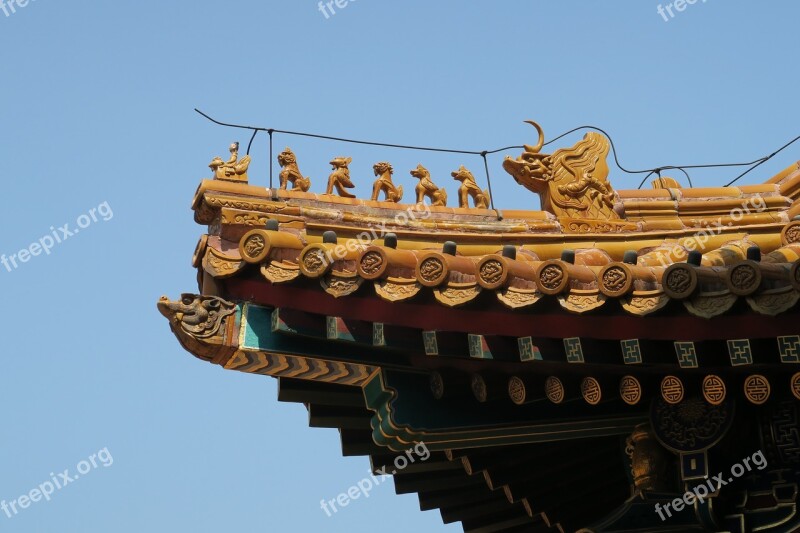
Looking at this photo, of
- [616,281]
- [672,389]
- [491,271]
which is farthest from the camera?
[672,389]

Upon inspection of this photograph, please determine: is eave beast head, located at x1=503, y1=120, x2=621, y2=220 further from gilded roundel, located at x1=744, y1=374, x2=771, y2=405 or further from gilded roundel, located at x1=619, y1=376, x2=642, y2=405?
gilded roundel, located at x1=744, y1=374, x2=771, y2=405

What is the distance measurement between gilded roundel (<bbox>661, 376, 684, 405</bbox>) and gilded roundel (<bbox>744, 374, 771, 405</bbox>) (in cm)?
36

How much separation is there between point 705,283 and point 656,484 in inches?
66.7

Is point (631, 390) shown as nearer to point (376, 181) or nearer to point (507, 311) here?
point (507, 311)

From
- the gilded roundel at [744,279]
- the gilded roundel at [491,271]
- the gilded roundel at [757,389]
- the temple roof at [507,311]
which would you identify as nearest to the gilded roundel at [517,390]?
the temple roof at [507,311]

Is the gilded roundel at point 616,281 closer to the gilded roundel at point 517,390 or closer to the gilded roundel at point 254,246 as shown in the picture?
the gilded roundel at point 517,390

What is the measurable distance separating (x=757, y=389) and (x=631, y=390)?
2.28ft

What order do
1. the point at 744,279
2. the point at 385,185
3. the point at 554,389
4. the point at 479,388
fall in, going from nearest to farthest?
the point at 744,279, the point at 554,389, the point at 479,388, the point at 385,185

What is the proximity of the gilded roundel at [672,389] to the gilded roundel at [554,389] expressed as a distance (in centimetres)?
56

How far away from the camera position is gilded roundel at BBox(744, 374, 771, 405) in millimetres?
7469

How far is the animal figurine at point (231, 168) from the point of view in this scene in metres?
8.41

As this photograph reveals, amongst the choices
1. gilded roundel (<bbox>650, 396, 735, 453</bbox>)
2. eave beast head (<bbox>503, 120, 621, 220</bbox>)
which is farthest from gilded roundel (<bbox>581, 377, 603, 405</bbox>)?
eave beast head (<bbox>503, 120, 621, 220</bbox>)

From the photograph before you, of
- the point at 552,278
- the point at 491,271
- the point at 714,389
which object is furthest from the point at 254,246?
the point at 714,389

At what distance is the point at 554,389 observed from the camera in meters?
7.84
